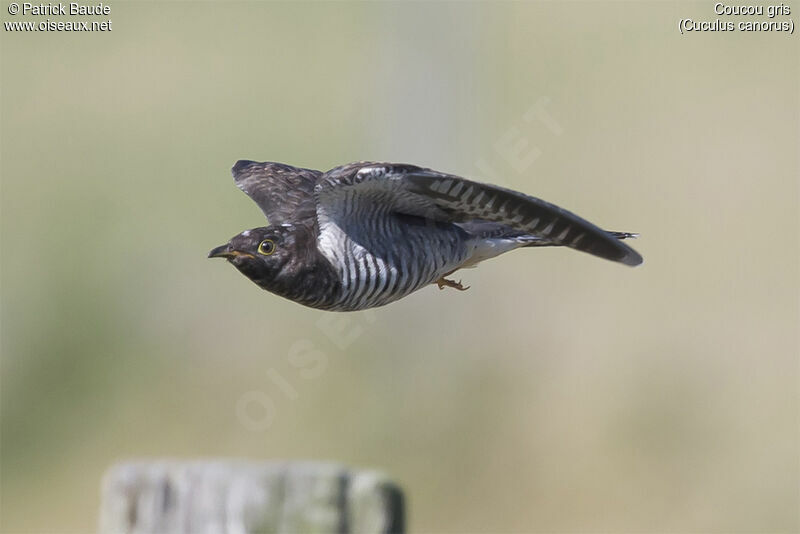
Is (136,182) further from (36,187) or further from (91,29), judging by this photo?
(91,29)

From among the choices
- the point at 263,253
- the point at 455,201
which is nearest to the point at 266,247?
the point at 263,253

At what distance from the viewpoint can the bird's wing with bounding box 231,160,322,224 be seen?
453 cm

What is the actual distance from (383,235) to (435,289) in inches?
154

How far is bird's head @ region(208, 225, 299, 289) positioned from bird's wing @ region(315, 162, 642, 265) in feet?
0.61

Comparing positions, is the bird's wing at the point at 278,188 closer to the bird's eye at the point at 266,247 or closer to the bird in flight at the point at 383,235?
the bird in flight at the point at 383,235

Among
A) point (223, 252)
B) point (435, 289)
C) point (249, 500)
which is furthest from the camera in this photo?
point (435, 289)

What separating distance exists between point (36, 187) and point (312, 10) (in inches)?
125

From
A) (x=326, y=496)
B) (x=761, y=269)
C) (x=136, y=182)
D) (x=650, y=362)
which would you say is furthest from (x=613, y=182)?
(x=326, y=496)

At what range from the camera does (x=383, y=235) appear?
4246mm

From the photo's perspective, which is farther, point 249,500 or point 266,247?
point 266,247

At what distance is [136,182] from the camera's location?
31.7ft

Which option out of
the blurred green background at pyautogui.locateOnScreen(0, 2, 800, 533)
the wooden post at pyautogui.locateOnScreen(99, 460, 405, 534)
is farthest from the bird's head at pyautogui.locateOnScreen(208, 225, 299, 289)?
the blurred green background at pyautogui.locateOnScreen(0, 2, 800, 533)

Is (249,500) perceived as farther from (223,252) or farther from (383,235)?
(383,235)

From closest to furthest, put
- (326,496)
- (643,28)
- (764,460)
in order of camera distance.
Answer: (326,496), (764,460), (643,28)
